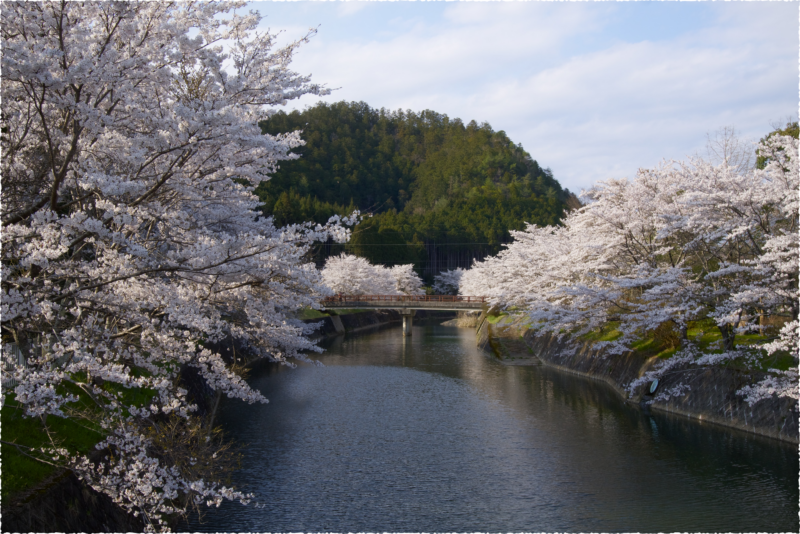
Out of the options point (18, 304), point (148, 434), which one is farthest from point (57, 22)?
point (148, 434)

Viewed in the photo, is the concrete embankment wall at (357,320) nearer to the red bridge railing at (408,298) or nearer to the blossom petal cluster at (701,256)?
the red bridge railing at (408,298)

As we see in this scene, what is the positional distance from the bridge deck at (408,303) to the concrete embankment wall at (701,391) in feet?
65.4

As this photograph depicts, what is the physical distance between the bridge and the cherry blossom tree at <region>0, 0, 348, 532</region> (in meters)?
38.9

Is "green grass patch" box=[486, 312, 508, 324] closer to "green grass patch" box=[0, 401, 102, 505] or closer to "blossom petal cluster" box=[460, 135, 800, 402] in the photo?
"blossom petal cluster" box=[460, 135, 800, 402]

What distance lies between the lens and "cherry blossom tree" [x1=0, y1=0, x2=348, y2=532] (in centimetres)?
757

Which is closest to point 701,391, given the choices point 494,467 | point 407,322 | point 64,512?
point 494,467

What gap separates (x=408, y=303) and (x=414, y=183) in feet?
337

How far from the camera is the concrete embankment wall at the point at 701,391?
15934mm

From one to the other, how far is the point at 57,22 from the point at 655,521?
13.4m

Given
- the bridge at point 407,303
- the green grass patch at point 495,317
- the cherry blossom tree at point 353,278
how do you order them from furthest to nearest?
the cherry blossom tree at point 353,278 → the bridge at point 407,303 → the green grass patch at point 495,317

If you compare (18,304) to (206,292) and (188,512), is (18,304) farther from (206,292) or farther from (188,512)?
(188,512)

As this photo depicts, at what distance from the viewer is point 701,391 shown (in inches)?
734

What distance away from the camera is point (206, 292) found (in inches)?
466

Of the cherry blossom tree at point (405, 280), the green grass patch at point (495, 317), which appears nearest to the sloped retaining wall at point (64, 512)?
the green grass patch at point (495, 317)
